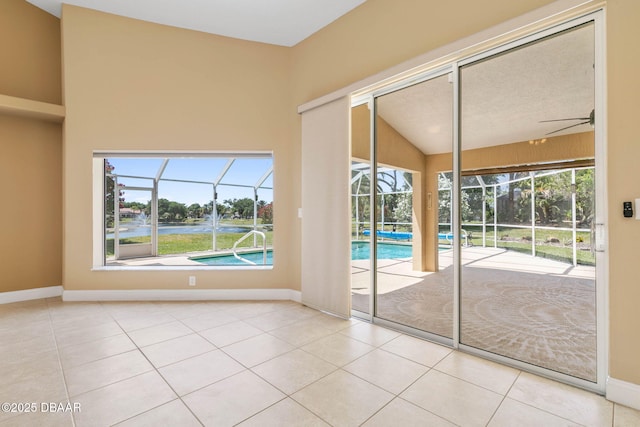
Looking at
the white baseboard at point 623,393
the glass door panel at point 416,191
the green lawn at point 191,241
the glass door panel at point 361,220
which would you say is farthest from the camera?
the green lawn at point 191,241

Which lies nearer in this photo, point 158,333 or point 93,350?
point 93,350

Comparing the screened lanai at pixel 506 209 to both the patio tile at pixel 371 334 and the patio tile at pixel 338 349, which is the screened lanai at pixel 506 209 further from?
the patio tile at pixel 338 349

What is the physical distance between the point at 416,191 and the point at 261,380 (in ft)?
8.60

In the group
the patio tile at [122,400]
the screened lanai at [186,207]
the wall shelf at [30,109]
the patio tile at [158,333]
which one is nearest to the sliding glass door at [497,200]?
the screened lanai at [186,207]

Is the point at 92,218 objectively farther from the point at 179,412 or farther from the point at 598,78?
the point at 598,78

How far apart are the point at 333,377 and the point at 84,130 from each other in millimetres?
4330

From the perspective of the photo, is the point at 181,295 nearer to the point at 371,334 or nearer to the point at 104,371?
the point at 104,371

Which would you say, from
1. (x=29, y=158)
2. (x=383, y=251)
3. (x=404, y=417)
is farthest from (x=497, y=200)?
(x=29, y=158)

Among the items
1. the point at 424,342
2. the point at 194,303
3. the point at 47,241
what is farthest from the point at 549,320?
the point at 47,241

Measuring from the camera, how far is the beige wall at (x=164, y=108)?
3887 millimetres

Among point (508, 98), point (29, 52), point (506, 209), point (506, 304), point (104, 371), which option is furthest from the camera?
point (29, 52)

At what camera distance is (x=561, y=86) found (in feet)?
8.80

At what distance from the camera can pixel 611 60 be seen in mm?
1846

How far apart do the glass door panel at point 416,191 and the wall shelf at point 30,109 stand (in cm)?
412
